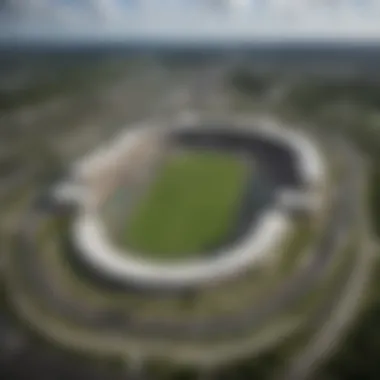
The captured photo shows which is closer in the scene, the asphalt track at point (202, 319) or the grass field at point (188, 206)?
the asphalt track at point (202, 319)

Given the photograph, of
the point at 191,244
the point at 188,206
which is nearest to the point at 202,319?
the point at 191,244

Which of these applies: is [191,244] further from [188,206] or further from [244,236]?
[188,206]

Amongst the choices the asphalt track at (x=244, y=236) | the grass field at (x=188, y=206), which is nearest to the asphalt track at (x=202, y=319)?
the asphalt track at (x=244, y=236)

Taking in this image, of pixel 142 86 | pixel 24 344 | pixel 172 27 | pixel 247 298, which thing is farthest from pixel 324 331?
pixel 172 27

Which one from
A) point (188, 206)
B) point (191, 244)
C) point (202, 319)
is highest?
point (188, 206)

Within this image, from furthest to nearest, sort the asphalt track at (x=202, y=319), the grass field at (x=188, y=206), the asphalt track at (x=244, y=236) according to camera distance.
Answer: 1. the grass field at (x=188, y=206)
2. the asphalt track at (x=244, y=236)
3. the asphalt track at (x=202, y=319)

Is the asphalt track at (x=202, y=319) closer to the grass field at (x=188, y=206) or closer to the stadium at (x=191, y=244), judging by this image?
the stadium at (x=191, y=244)

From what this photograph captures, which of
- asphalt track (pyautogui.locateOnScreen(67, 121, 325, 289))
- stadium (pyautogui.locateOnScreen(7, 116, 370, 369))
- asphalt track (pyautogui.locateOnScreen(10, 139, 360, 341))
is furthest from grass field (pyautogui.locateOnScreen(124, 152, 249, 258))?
asphalt track (pyautogui.locateOnScreen(10, 139, 360, 341))
